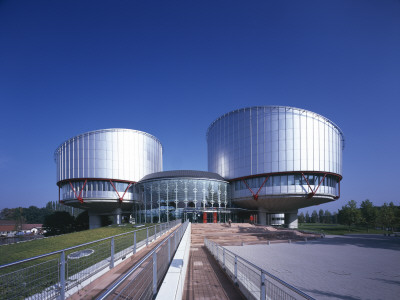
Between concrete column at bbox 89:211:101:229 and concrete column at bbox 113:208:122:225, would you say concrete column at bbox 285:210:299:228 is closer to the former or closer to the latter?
concrete column at bbox 113:208:122:225

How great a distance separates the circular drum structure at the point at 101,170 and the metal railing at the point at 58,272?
1930 inches

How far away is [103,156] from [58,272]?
55620mm

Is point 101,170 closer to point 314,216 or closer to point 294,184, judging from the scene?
point 294,184

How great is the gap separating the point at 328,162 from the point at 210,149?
98.0 ft

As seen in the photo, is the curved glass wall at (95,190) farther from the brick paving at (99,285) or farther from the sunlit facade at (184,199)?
the brick paving at (99,285)

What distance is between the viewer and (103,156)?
58.0 meters

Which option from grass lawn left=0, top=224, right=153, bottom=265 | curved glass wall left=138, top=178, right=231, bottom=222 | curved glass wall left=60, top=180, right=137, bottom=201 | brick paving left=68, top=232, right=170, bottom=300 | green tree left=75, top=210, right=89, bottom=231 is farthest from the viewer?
green tree left=75, top=210, right=89, bottom=231

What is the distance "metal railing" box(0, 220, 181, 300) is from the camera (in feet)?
17.3

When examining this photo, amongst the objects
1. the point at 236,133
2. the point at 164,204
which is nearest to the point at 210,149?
the point at 236,133

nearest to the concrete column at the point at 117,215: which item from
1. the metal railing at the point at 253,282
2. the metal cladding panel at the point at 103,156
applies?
the metal cladding panel at the point at 103,156

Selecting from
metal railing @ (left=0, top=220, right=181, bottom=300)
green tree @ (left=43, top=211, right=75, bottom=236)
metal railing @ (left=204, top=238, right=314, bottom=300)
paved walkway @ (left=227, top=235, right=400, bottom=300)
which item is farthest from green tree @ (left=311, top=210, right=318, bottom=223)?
metal railing @ (left=0, top=220, right=181, bottom=300)

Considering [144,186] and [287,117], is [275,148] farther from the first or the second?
[144,186]

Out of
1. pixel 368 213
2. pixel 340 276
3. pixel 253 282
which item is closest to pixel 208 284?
pixel 253 282

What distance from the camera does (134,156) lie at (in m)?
62.1
